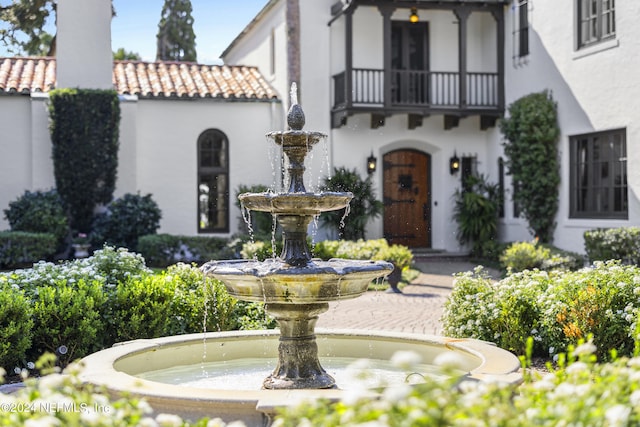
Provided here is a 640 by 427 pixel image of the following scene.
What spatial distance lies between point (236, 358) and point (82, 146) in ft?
36.2

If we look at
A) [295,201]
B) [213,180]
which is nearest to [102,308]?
[295,201]

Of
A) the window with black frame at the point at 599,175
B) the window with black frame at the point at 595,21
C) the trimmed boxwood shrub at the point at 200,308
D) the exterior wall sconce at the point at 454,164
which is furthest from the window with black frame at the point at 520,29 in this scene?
the trimmed boxwood shrub at the point at 200,308

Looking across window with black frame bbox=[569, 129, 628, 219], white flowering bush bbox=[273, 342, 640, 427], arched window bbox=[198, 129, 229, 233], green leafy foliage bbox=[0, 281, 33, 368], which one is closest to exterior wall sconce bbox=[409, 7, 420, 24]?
window with black frame bbox=[569, 129, 628, 219]

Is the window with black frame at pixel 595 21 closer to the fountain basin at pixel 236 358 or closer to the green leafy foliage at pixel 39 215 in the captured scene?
the fountain basin at pixel 236 358

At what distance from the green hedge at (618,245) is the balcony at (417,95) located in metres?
6.11

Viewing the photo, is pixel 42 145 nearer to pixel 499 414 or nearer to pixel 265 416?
pixel 265 416

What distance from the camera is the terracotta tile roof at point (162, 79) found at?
18.1 m

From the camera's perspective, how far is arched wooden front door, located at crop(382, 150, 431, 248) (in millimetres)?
19094

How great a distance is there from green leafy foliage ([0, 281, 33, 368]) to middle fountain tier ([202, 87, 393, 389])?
1.82 metres

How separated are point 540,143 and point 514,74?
256 centimetres

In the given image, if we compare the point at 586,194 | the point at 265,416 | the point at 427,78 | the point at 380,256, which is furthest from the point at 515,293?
the point at 427,78

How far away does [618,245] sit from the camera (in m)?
12.8

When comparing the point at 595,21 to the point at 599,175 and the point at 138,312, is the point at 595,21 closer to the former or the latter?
the point at 599,175

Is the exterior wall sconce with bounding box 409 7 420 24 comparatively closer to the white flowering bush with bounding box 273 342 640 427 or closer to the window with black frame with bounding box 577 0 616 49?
the window with black frame with bounding box 577 0 616 49
